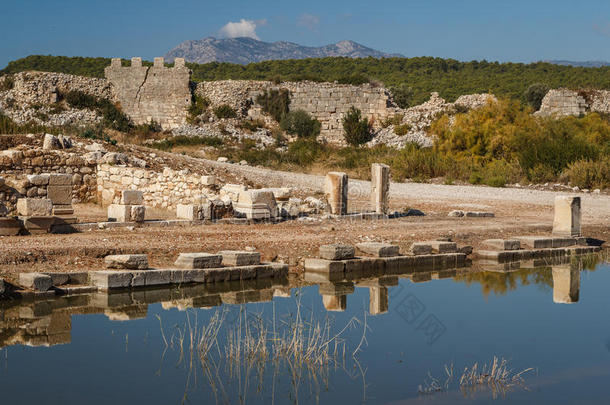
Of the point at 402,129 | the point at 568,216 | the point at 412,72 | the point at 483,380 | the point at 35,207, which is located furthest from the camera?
the point at 412,72

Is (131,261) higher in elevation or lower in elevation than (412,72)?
lower

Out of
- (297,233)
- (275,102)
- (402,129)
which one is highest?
(275,102)

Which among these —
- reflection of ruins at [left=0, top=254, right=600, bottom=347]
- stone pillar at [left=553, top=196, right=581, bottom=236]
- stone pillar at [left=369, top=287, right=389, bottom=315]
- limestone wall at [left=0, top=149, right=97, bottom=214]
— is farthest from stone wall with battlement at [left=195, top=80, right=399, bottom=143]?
stone pillar at [left=369, top=287, right=389, bottom=315]

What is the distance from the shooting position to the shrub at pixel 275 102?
4119 cm

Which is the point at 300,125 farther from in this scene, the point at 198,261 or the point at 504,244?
the point at 198,261

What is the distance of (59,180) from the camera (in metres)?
13.5

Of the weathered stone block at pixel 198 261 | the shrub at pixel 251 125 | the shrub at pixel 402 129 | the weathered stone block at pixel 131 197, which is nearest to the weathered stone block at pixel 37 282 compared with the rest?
the weathered stone block at pixel 198 261

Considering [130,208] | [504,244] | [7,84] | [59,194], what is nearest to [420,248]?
[504,244]

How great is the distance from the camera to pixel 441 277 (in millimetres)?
11789

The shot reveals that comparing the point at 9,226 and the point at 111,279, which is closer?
the point at 111,279

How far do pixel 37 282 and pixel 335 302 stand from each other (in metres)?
3.65

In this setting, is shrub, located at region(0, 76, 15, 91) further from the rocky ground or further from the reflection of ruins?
the reflection of ruins

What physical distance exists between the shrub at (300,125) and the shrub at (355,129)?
1.54 m

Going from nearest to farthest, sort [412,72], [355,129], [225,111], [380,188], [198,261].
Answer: [198,261] → [380,188] → [355,129] → [225,111] → [412,72]
